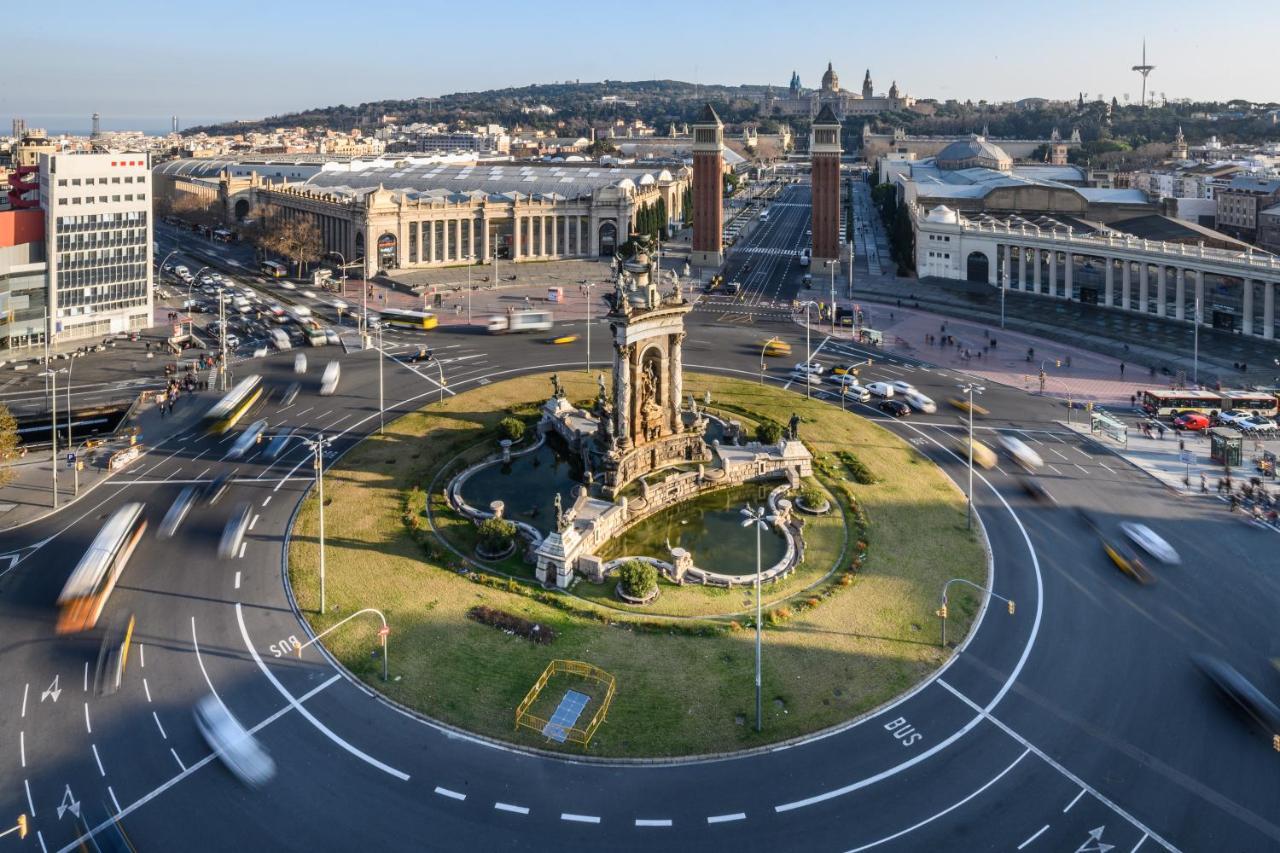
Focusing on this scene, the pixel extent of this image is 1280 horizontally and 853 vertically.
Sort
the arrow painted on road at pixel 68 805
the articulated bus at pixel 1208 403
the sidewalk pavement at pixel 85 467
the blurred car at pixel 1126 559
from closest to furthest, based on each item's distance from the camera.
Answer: the arrow painted on road at pixel 68 805
the blurred car at pixel 1126 559
the sidewalk pavement at pixel 85 467
the articulated bus at pixel 1208 403

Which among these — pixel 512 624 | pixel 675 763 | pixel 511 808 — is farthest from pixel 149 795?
pixel 675 763

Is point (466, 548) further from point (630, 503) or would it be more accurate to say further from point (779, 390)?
point (779, 390)

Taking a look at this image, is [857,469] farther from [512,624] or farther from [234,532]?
[234,532]

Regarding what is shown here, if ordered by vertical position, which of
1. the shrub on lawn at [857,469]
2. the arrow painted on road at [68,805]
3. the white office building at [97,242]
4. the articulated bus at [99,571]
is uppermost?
the white office building at [97,242]

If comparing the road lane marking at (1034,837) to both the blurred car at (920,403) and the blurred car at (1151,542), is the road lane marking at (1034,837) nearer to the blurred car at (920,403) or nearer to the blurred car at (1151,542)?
the blurred car at (1151,542)

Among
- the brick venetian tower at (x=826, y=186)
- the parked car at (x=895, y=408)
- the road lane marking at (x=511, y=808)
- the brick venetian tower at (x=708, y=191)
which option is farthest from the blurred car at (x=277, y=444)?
the brick venetian tower at (x=826, y=186)

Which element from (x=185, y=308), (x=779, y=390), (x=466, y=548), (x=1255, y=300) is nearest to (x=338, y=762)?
(x=466, y=548)

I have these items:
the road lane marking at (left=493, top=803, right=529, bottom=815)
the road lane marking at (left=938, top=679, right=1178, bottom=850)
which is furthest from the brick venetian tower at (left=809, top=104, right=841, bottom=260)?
the road lane marking at (left=493, top=803, right=529, bottom=815)
